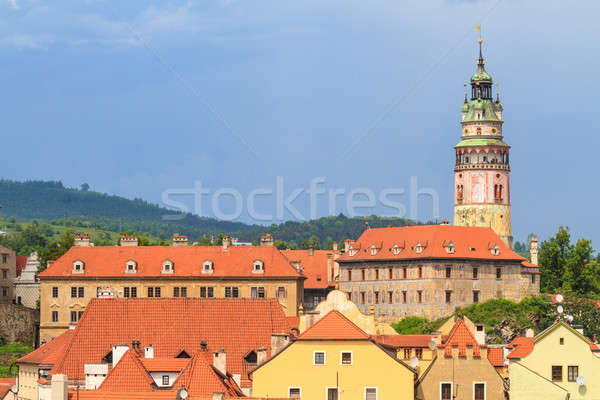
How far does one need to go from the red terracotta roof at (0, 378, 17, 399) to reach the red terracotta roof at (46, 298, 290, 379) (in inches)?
427

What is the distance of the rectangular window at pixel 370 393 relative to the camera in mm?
90375

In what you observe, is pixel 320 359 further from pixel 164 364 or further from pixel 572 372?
pixel 572 372

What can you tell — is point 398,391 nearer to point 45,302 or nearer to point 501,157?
point 45,302

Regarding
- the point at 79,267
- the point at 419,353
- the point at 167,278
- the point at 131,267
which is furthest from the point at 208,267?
the point at 419,353

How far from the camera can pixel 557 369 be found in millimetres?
91812

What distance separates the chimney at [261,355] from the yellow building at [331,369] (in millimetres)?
6387

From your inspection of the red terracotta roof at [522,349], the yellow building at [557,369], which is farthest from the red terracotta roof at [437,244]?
the yellow building at [557,369]

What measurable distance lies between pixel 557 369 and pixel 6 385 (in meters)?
46.7

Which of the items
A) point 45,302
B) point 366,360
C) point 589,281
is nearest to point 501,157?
point 589,281

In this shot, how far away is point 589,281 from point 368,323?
83.3m

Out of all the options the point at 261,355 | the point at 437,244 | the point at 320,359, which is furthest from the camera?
the point at 437,244

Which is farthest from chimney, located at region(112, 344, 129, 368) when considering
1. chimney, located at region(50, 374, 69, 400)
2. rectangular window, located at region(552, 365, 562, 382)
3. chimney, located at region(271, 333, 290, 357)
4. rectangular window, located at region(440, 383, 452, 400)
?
rectangular window, located at region(552, 365, 562, 382)

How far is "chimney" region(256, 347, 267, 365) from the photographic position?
3891 inches

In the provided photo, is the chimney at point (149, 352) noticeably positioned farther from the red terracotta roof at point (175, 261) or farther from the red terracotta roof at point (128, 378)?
the red terracotta roof at point (175, 261)
